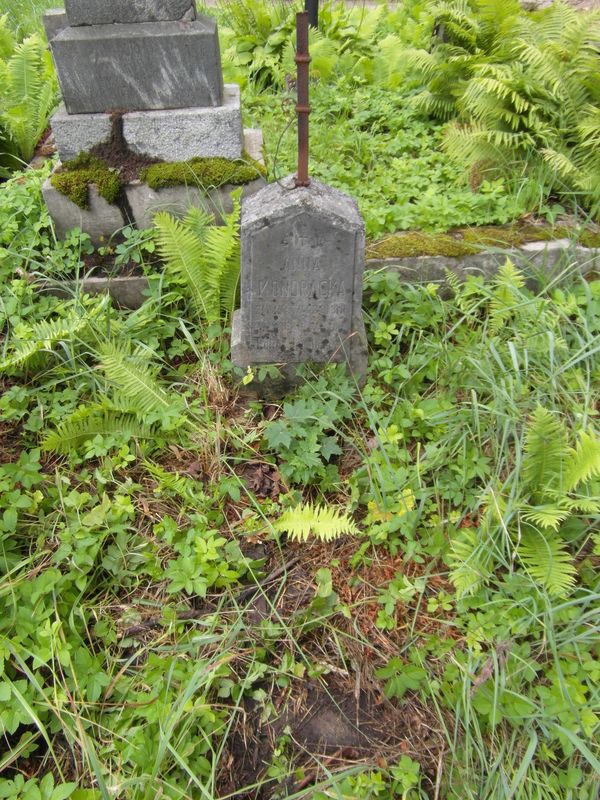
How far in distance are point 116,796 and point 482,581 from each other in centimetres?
128

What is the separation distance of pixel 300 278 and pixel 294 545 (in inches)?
43.4

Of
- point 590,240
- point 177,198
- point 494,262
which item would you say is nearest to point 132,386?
point 177,198

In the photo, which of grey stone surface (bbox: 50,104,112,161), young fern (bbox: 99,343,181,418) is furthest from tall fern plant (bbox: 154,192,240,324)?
grey stone surface (bbox: 50,104,112,161)

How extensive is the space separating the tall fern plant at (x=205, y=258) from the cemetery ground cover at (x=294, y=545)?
14 millimetres

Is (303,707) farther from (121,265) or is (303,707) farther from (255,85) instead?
(255,85)

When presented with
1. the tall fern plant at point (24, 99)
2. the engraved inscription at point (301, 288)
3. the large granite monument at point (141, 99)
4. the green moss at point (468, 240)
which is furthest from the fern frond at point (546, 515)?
the tall fern plant at point (24, 99)

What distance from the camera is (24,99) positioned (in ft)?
12.7

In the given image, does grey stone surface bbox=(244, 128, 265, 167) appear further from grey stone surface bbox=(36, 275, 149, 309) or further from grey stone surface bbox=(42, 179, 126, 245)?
grey stone surface bbox=(36, 275, 149, 309)

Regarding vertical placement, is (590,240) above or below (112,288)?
above

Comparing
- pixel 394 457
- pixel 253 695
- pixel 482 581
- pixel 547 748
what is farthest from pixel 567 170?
pixel 253 695

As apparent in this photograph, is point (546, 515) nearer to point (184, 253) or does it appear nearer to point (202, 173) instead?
point (184, 253)

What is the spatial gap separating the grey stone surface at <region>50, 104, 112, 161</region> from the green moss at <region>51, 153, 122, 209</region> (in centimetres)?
5

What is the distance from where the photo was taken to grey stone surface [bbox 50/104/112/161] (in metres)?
3.06

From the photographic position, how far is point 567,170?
328 centimetres
